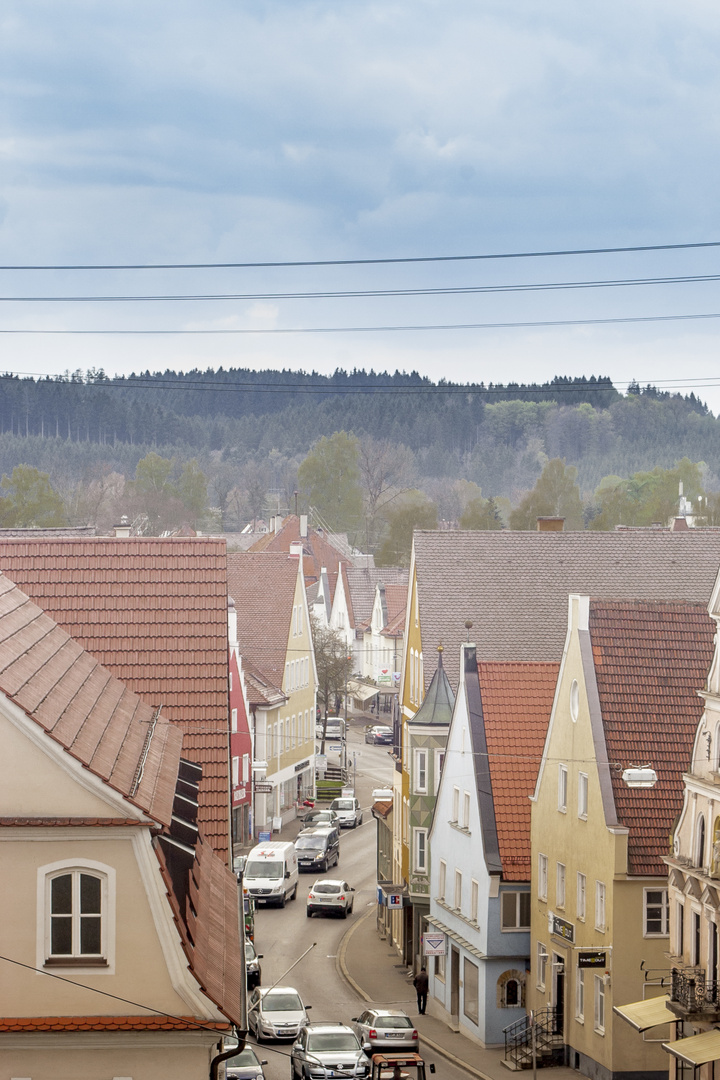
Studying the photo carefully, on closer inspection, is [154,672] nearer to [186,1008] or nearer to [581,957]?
[186,1008]

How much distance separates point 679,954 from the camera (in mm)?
28781

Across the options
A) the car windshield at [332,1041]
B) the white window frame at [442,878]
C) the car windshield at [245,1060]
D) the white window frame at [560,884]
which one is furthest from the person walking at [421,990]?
the car windshield at [245,1060]

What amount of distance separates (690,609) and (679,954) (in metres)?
8.98

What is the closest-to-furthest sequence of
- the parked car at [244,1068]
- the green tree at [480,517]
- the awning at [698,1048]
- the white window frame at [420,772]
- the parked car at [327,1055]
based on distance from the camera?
the awning at [698,1048]
the parked car at [244,1068]
the parked car at [327,1055]
the white window frame at [420,772]
the green tree at [480,517]

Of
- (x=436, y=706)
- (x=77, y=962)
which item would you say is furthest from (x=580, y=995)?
(x=77, y=962)

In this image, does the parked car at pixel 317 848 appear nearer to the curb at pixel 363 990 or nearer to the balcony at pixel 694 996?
the curb at pixel 363 990

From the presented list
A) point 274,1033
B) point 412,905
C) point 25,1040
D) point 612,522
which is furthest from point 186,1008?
point 612,522

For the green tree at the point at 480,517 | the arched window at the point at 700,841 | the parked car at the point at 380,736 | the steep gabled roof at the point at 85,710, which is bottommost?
the parked car at the point at 380,736

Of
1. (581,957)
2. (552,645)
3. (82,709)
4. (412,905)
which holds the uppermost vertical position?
(82,709)

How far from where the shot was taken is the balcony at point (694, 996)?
26578mm

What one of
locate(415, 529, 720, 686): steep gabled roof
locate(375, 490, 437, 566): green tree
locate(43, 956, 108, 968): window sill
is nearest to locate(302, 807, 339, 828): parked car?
locate(415, 529, 720, 686): steep gabled roof

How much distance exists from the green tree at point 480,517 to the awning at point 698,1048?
412 feet

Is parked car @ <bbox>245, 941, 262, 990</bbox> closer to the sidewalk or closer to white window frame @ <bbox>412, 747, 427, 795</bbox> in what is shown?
the sidewalk

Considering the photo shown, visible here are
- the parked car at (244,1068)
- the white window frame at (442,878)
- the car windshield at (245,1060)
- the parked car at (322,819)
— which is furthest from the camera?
the parked car at (322,819)
